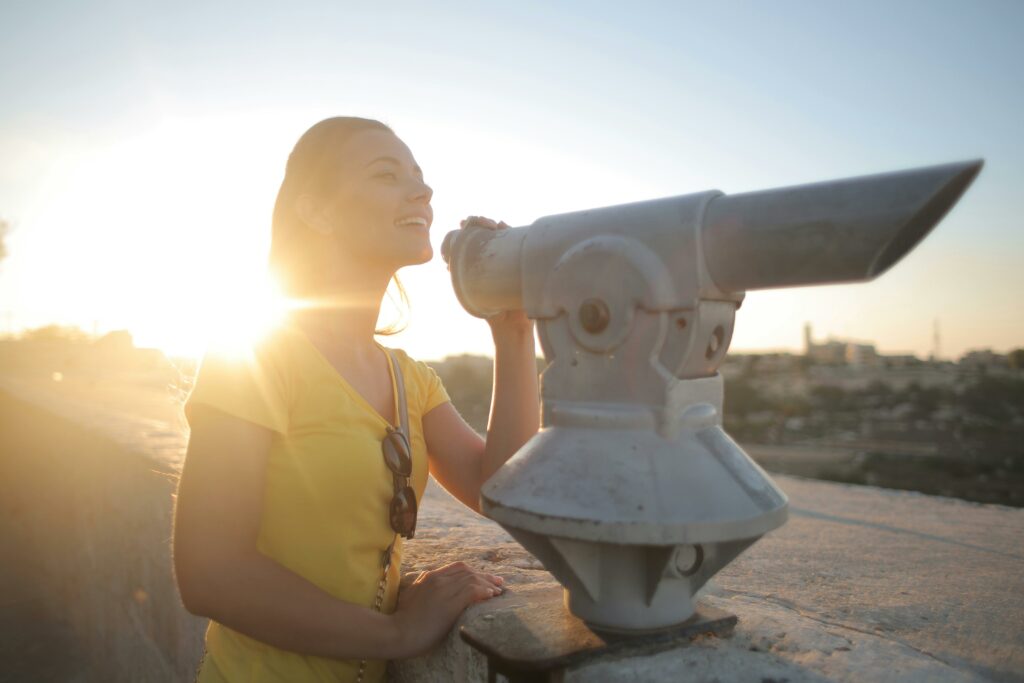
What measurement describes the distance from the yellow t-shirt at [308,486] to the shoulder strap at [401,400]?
12cm

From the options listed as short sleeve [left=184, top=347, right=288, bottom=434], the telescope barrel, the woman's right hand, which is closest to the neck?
short sleeve [left=184, top=347, right=288, bottom=434]

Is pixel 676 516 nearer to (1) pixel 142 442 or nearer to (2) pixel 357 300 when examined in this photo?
(2) pixel 357 300

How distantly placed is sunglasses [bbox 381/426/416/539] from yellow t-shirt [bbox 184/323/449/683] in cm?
2

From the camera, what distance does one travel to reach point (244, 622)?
48.2 inches

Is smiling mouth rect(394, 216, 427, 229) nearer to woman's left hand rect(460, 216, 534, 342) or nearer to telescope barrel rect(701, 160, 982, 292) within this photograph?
woman's left hand rect(460, 216, 534, 342)

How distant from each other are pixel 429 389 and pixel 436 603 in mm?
628

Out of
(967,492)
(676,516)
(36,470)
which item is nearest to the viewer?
Result: (676,516)

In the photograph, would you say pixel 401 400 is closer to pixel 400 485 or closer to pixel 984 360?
pixel 400 485

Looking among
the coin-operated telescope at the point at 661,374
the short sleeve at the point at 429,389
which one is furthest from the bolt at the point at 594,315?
the short sleeve at the point at 429,389

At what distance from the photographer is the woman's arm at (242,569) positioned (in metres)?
1.22

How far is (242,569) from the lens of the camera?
1.23 meters

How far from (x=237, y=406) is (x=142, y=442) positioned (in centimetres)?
368

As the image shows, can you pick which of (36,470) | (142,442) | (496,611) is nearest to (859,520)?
(496,611)

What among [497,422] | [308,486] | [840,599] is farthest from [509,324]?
[840,599]
